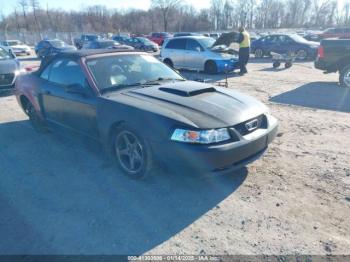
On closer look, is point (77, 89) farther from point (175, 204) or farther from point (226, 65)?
point (226, 65)

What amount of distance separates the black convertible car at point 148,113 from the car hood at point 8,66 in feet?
17.1

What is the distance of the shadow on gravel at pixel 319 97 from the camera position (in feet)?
23.0

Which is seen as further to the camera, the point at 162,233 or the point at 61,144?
the point at 61,144

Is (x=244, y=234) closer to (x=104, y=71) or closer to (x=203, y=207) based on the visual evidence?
(x=203, y=207)

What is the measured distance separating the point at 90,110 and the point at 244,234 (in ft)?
8.10

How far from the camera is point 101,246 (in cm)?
257

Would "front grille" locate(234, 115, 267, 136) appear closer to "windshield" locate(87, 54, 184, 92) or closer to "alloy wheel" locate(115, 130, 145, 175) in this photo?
"alloy wheel" locate(115, 130, 145, 175)

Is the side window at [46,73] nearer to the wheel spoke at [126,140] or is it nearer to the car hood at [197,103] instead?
the car hood at [197,103]

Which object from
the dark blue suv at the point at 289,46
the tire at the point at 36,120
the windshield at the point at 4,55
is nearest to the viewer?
the tire at the point at 36,120

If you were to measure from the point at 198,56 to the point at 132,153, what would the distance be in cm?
958

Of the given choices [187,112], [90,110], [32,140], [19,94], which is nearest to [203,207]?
[187,112]

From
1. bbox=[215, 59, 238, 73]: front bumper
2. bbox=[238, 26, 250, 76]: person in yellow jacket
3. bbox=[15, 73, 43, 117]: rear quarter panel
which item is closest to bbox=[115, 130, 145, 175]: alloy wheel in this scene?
bbox=[15, 73, 43, 117]: rear quarter panel

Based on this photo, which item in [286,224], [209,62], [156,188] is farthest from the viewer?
[209,62]

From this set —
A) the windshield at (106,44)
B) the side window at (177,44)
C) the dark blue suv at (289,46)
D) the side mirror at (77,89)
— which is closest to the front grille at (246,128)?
the side mirror at (77,89)
